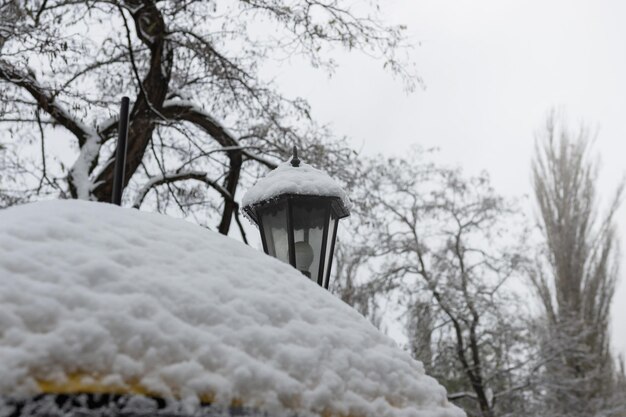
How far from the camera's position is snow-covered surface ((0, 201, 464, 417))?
0.95 m

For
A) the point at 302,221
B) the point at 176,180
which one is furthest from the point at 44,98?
the point at 302,221

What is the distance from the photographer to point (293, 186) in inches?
169

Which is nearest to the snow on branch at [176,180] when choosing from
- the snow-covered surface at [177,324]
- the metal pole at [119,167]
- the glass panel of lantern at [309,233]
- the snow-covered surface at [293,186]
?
the snow-covered surface at [293,186]

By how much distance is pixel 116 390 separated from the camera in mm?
941

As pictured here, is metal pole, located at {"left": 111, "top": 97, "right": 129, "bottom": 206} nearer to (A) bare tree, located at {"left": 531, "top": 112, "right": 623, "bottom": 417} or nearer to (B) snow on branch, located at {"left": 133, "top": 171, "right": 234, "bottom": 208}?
(B) snow on branch, located at {"left": 133, "top": 171, "right": 234, "bottom": 208}

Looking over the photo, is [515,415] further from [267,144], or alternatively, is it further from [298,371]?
[298,371]

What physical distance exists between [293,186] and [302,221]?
0.27 meters

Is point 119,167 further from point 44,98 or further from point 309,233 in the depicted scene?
point 44,98

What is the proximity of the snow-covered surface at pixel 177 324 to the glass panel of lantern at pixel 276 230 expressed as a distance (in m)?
2.90

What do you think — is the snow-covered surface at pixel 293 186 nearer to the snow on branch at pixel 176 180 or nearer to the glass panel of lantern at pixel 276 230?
the glass panel of lantern at pixel 276 230

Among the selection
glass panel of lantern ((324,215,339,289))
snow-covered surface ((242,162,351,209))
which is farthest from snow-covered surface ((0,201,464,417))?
glass panel of lantern ((324,215,339,289))

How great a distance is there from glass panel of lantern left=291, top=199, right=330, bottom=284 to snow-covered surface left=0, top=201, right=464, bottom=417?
9.51 ft

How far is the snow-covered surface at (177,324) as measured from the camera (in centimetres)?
95

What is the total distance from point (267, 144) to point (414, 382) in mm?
7698
